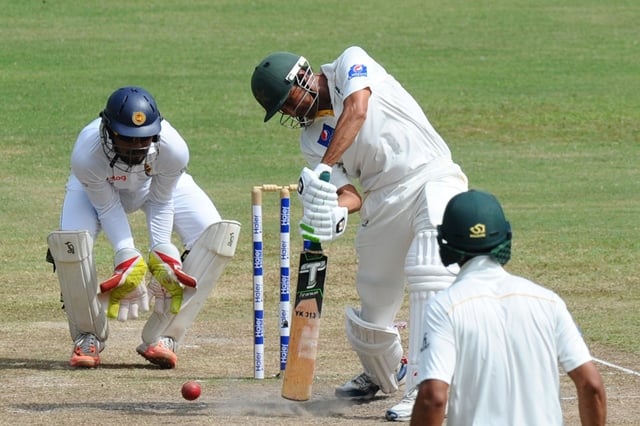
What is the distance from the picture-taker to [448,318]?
157 inches

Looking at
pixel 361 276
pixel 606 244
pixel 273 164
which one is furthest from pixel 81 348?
pixel 273 164

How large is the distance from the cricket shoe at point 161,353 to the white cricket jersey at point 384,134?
2.00 meters

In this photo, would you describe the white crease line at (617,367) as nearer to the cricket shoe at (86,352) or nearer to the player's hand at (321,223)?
the player's hand at (321,223)

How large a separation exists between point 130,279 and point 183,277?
1.17ft

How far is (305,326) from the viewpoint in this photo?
6.86 metres

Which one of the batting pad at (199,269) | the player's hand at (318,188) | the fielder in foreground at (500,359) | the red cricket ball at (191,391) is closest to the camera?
the fielder in foreground at (500,359)

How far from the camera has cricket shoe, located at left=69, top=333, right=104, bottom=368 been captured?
323 inches

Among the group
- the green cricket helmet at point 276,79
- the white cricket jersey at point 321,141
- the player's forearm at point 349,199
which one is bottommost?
the player's forearm at point 349,199

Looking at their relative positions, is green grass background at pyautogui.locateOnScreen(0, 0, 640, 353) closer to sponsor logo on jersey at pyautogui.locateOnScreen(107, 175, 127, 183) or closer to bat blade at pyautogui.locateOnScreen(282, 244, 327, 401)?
sponsor logo on jersey at pyautogui.locateOnScreen(107, 175, 127, 183)

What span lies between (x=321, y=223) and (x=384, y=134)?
0.57m

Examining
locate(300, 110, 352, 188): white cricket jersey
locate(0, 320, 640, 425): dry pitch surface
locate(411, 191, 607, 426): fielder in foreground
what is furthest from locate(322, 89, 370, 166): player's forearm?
locate(411, 191, 607, 426): fielder in foreground

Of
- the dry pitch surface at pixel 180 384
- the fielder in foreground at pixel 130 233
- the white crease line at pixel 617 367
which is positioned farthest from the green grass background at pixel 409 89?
the fielder in foreground at pixel 130 233

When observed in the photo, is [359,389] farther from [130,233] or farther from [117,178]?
[117,178]

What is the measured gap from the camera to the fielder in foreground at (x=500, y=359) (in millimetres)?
3971
